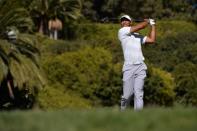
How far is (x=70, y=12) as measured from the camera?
4325 centimetres

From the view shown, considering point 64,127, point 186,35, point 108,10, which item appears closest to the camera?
point 64,127

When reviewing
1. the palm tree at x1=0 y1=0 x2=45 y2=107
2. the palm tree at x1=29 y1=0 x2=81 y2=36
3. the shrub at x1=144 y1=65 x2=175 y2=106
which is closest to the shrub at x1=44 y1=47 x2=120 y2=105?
the shrub at x1=144 y1=65 x2=175 y2=106

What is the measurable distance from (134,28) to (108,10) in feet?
154

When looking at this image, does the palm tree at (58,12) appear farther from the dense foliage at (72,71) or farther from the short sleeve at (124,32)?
the short sleeve at (124,32)

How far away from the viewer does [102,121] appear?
550cm

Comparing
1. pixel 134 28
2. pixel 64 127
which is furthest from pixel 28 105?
pixel 64 127

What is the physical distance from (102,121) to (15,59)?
9.70 meters

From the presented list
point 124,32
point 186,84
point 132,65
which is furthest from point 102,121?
point 186,84

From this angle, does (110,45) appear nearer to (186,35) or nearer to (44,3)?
(186,35)

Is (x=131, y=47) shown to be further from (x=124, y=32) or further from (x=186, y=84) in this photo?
(x=186, y=84)

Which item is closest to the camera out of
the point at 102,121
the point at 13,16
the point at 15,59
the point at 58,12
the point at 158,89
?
Result: the point at 102,121

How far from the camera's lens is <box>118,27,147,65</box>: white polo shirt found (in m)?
10.7

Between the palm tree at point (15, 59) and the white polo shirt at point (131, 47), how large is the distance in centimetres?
438

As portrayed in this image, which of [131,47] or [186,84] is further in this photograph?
[186,84]
